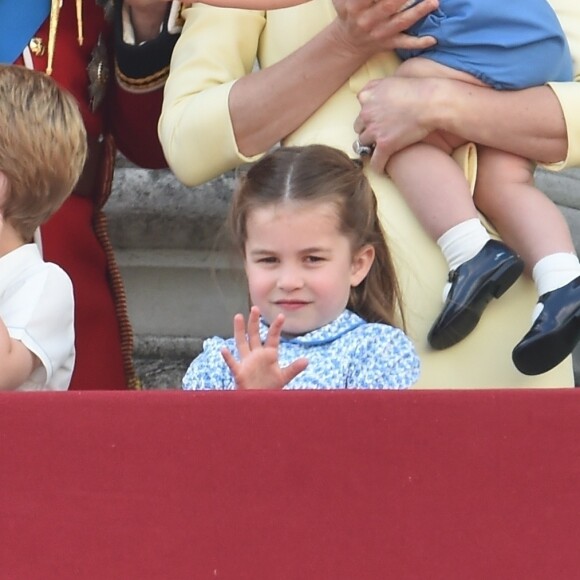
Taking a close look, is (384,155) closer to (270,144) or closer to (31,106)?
(270,144)

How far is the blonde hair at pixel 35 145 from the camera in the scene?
179 cm

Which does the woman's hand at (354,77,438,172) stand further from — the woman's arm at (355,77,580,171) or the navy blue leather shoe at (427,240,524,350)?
the navy blue leather shoe at (427,240,524,350)

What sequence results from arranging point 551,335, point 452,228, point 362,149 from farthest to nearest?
point 362,149, point 452,228, point 551,335

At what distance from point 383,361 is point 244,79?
0.45 m

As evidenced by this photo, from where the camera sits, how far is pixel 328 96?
1890mm

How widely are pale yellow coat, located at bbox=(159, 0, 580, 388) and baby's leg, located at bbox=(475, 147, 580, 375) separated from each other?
0.04 meters

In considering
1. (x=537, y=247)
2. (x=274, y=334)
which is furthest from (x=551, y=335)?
(x=274, y=334)

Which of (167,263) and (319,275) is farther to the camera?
(167,263)

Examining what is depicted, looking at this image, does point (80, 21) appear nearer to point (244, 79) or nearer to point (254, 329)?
point (244, 79)

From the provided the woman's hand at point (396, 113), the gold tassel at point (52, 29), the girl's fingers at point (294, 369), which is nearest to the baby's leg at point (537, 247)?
the woman's hand at point (396, 113)

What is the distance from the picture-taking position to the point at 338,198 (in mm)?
1763

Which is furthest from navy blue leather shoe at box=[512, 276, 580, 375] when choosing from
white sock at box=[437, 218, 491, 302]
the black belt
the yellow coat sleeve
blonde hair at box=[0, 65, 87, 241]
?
the black belt

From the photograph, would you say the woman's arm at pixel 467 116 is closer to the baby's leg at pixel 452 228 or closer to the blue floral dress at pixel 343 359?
the baby's leg at pixel 452 228

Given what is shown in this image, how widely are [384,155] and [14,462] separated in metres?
0.81
